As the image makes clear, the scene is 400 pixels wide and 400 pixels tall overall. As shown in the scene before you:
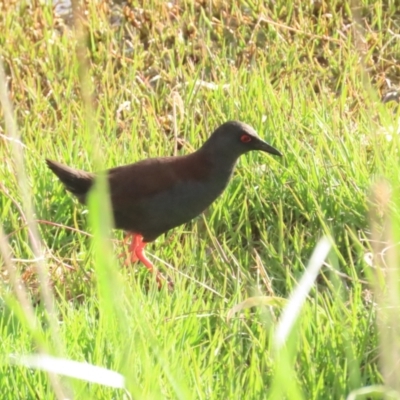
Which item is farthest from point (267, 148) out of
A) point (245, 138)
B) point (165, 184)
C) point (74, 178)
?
point (74, 178)

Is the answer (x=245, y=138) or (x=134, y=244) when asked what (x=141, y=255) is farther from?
(x=245, y=138)

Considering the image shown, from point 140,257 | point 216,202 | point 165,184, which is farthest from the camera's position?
point 216,202

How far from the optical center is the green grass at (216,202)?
213 centimetres

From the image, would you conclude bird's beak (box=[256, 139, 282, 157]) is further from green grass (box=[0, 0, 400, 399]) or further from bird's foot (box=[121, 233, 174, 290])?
bird's foot (box=[121, 233, 174, 290])

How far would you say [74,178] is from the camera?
3.25m

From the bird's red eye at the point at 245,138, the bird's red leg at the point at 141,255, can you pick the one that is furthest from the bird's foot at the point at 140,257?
the bird's red eye at the point at 245,138

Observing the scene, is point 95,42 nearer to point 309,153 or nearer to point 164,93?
point 164,93

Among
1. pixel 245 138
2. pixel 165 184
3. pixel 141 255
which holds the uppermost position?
pixel 245 138

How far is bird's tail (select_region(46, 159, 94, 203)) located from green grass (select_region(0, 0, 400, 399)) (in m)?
0.19

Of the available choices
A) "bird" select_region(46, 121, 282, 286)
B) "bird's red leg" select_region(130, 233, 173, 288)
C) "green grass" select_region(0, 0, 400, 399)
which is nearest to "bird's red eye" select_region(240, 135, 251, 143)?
"bird" select_region(46, 121, 282, 286)

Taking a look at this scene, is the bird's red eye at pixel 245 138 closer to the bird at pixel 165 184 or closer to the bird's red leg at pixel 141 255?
the bird at pixel 165 184

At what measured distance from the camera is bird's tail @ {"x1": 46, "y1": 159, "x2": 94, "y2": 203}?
3.25 meters

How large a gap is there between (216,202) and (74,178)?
63 centimetres

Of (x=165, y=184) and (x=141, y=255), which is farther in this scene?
(x=165, y=184)
